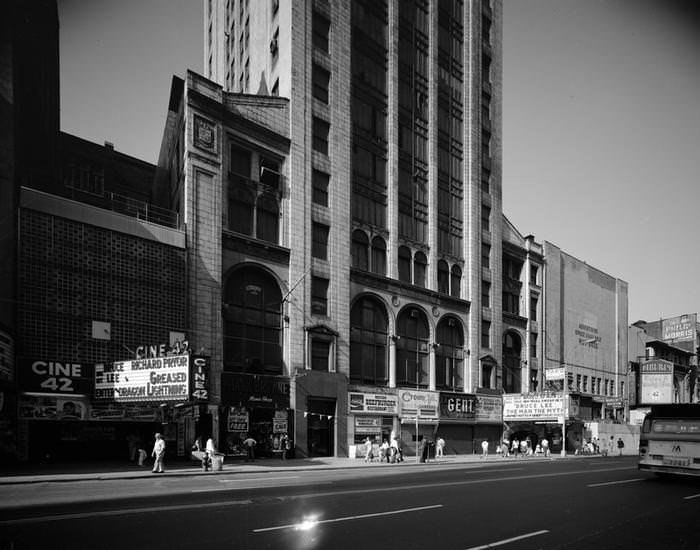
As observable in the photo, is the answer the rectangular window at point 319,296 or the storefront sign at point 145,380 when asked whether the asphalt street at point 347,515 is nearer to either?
the storefront sign at point 145,380

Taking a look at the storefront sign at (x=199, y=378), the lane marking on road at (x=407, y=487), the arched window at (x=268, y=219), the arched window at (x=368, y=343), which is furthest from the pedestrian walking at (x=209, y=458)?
the arched window at (x=368, y=343)

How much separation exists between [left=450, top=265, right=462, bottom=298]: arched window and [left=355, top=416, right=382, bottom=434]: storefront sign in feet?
45.6

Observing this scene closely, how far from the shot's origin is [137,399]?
2764 centimetres

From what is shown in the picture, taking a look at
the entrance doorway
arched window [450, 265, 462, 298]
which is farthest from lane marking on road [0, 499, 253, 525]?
arched window [450, 265, 462, 298]

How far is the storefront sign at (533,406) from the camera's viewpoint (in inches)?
1953

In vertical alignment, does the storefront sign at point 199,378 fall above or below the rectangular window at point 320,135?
below

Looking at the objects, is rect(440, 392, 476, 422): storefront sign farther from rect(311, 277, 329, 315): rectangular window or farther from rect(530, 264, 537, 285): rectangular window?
rect(530, 264, 537, 285): rectangular window

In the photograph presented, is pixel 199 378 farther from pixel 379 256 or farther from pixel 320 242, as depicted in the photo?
pixel 379 256

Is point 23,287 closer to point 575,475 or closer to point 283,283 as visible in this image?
point 283,283

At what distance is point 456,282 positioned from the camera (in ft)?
172

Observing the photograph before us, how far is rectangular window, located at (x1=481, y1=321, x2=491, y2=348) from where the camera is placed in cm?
5381

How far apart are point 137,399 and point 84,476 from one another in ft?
19.1

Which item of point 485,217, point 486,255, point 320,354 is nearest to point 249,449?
point 320,354

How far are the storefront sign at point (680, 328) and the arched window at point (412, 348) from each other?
47.3 meters
